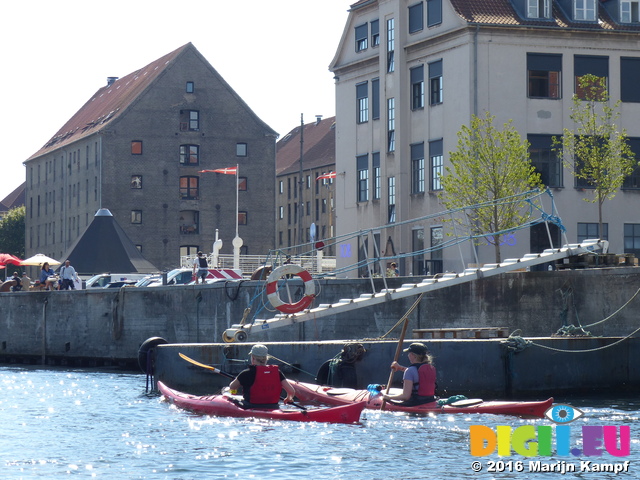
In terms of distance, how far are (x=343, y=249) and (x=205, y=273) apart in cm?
1497

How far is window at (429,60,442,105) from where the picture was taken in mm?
53531

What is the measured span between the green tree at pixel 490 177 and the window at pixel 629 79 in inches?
313

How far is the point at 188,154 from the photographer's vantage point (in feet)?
296

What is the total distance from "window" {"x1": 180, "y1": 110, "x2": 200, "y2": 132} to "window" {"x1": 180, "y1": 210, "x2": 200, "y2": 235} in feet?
19.2

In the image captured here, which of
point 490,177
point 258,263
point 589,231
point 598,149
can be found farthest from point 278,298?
point 258,263

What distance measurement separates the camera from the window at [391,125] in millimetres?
55656

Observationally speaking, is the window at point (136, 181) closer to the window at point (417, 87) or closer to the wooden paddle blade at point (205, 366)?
the window at point (417, 87)

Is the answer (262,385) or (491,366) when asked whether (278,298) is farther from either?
(262,385)

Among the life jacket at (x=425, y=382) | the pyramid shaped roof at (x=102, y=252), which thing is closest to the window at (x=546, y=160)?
the pyramid shaped roof at (x=102, y=252)

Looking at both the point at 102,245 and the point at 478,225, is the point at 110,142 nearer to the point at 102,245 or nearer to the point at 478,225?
the point at 102,245

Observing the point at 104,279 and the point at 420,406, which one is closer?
the point at 420,406

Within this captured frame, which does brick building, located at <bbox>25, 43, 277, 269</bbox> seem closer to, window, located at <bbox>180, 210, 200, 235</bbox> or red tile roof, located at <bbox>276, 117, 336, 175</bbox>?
Answer: window, located at <bbox>180, 210, 200, 235</bbox>

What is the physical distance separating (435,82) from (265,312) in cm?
1844

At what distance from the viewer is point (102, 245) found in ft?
208
